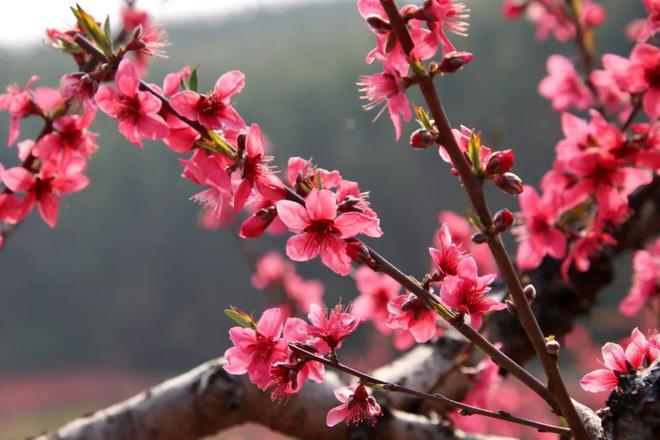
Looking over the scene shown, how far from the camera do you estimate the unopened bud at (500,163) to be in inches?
23.0

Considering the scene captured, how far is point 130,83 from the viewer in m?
0.65

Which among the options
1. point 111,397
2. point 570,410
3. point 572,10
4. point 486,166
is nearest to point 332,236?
point 486,166

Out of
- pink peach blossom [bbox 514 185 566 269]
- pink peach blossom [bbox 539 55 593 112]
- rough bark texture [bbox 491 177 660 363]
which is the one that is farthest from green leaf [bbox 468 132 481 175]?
pink peach blossom [bbox 539 55 593 112]

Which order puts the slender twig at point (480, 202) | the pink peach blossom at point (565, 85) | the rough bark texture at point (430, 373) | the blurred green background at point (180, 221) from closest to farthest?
the slender twig at point (480, 202)
the rough bark texture at point (430, 373)
the pink peach blossom at point (565, 85)
the blurred green background at point (180, 221)

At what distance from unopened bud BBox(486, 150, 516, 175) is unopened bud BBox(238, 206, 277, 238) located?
0.64ft

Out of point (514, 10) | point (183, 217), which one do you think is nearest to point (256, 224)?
point (514, 10)

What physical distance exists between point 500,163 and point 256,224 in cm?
22

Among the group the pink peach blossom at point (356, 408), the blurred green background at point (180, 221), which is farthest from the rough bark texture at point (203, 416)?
the blurred green background at point (180, 221)

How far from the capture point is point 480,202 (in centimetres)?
55

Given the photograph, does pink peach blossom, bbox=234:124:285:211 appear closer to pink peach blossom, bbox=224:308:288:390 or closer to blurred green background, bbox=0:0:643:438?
pink peach blossom, bbox=224:308:288:390

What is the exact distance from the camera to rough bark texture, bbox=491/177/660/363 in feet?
4.25

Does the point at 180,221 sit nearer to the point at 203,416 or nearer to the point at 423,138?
the point at 203,416

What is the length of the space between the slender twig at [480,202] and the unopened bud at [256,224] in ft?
0.56

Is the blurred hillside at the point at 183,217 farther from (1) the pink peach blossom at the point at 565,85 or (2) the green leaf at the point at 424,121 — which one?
(2) the green leaf at the point at 424,121
